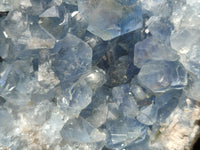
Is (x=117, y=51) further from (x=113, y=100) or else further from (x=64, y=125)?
(x=64, y=125)

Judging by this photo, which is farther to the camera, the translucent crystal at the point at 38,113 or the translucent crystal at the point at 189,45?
the translucent crystal at the point at 38,113

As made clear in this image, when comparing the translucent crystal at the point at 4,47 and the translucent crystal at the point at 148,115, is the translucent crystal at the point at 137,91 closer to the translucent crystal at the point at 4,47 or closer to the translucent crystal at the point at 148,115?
the translucent crystal at the point at 148,115

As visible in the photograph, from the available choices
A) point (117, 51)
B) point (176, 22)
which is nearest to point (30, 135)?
point (117, 51)

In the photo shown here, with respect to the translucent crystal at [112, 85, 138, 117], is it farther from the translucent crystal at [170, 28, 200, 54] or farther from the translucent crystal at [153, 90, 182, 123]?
the translucent crystal at [170, 28, 200, 54]

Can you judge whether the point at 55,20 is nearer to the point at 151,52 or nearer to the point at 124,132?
the point at 151,52

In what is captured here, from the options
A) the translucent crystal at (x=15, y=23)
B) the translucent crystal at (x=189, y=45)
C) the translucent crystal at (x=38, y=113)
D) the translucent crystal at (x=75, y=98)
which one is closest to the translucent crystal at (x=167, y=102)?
the translucent crystal at (x=189, y=45)

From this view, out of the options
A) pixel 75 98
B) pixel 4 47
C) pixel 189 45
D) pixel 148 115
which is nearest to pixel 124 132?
pixel 148 115

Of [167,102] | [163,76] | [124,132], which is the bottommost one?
[124,132]
